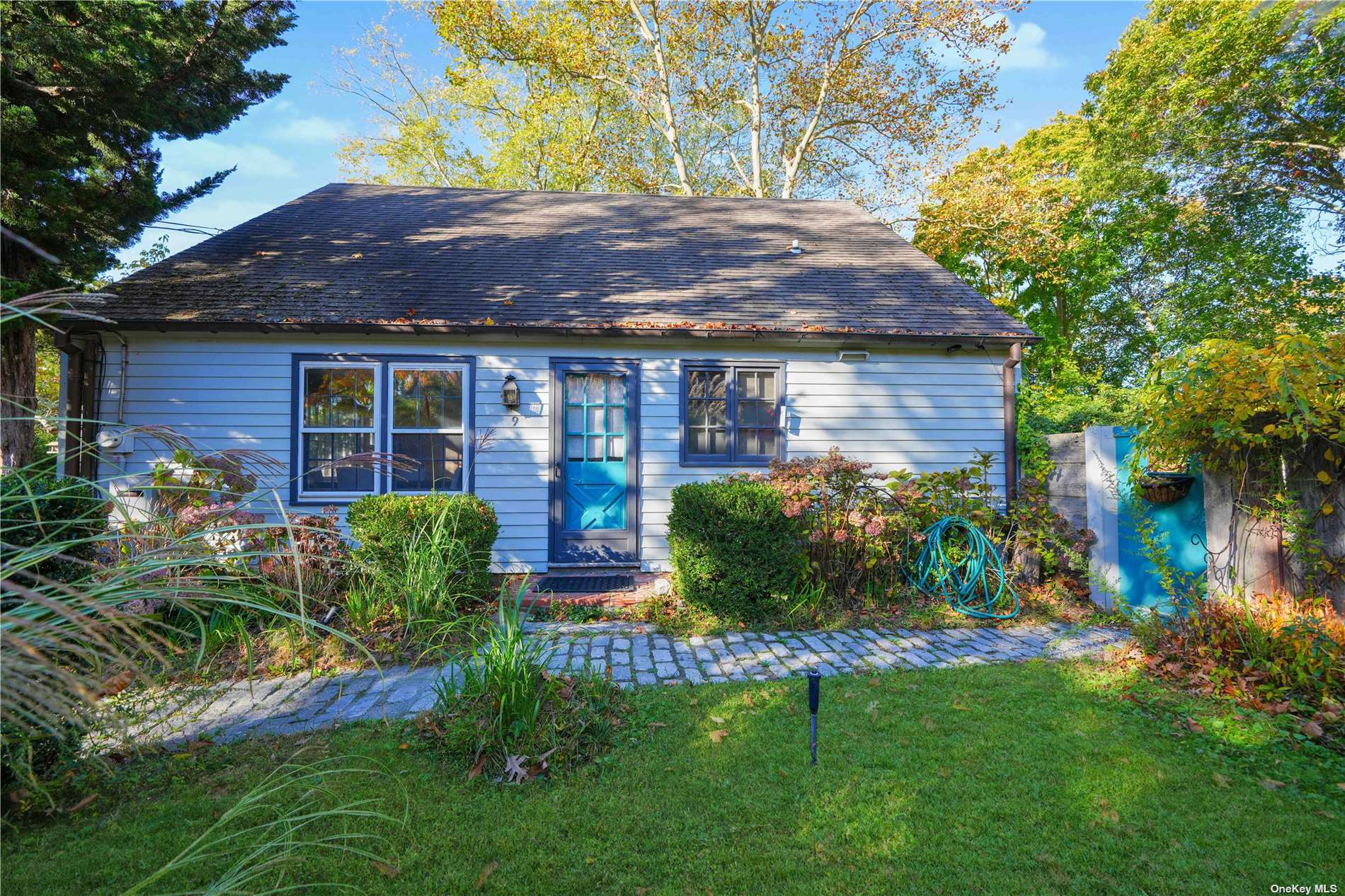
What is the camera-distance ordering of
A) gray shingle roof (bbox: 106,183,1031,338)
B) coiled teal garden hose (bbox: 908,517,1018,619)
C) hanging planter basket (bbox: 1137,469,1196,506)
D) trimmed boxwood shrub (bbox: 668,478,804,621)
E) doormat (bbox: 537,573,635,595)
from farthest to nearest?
1. gray shingle roof (bbox: 106,183,1031,338)
2. doormat (bbox: 537,573,635,595)
3. coiled teal garden hose (bbox: 908,517,1018,619)
4. trimmed boxwood shrub (bbox: 668,478,804,621)
5. hanging planter basket (bbox: 1137,469,1196,506)

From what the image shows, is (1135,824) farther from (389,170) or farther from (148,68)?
(389,170)

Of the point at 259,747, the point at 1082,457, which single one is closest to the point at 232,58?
the point at 259,747

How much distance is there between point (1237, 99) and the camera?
41.9 feet

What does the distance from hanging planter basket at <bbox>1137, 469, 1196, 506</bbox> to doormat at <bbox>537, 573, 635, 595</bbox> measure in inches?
183

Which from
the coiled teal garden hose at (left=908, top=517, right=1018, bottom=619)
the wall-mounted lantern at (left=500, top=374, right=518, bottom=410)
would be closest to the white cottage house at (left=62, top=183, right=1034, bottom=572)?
the wall-mounted lantern at (left=500, top=374, right=518, bottom=410)

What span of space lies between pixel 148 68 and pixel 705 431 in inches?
277

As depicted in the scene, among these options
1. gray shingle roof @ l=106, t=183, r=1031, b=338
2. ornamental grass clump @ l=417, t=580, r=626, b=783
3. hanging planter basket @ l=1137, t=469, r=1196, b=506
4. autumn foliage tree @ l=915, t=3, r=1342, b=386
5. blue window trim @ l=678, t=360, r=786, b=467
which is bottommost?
ornamental grass clump @ l=417, t=580, r=626, b=783

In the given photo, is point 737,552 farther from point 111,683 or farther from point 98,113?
point 98,113

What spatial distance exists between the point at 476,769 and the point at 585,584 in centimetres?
350

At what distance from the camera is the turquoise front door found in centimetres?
675

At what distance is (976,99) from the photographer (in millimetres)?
15312

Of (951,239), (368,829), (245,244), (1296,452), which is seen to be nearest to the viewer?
Result: (368,829)

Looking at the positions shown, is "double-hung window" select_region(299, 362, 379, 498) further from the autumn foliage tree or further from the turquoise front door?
the autumn foliage tree

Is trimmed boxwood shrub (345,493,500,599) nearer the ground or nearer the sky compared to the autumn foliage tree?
nearer the ground
